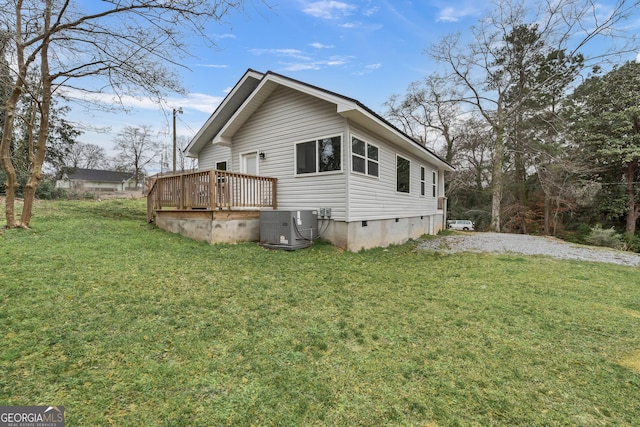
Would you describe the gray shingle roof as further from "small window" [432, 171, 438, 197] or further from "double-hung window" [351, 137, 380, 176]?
"double-hung window" [351, 137, 380, 176]

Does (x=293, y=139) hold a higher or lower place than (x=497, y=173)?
lower

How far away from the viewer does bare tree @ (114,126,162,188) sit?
37.4 m

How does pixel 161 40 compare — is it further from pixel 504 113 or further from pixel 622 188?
pixel 622 188

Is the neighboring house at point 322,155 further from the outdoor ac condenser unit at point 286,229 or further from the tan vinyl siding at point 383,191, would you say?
the outdoor ac condenser unit at point 286,229

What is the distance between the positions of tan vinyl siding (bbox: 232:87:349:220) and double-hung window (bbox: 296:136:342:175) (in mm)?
142

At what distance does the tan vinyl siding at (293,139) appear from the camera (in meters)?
7.54

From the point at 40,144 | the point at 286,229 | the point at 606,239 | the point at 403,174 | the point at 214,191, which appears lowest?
the point at 606,239

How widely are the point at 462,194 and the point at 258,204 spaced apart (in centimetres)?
2442

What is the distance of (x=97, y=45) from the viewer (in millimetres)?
5816

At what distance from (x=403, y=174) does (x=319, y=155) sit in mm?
4396

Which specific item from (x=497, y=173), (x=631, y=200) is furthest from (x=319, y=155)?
(x=631, y=200)

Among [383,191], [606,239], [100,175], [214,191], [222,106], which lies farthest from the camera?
[100,175]

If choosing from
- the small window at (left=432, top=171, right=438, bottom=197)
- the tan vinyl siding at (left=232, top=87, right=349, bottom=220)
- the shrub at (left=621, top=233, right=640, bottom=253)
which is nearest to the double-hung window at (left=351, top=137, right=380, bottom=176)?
the tan vinyl siding at (left=232, top=87, right=349, bottom=220)

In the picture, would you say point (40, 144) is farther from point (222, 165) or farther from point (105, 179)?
point (105, 179)
